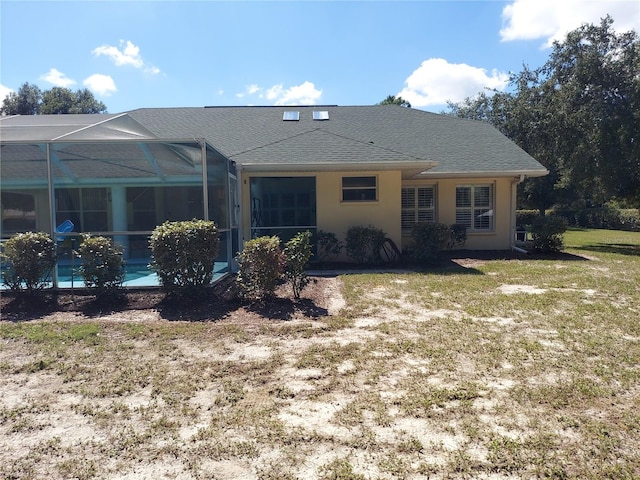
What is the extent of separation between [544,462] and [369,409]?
1240mm

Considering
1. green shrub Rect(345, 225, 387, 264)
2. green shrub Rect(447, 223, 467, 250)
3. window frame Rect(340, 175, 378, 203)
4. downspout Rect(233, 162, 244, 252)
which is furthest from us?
green shrub Rect(447, 223, 467, 250)

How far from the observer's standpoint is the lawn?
9.00ft

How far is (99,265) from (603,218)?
3424 centimetres

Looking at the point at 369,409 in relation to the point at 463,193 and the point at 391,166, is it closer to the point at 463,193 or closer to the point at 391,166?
the point at 391,166

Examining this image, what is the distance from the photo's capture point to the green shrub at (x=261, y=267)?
6879 millimetres

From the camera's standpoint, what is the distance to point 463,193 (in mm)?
13984

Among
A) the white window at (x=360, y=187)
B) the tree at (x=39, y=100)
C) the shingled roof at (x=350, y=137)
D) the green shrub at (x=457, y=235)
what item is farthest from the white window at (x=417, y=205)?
the tree at (x=39, y=100)

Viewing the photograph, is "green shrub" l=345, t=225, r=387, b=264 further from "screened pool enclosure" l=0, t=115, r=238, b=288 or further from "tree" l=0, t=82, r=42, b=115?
"tree" l=0, t=82, r=42, b=115

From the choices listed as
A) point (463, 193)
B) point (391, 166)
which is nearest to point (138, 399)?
point (391, 166)

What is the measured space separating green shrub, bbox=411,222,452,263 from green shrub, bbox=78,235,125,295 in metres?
7.34

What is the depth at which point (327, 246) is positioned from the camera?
11.3 m

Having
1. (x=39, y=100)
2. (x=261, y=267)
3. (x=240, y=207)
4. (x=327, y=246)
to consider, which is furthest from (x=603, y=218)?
(x=39, y=100)

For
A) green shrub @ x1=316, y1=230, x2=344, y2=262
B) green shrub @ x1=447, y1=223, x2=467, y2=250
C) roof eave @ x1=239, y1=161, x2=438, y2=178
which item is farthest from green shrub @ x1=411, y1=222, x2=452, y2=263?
green shrub @ x1=316, y1=230, x2=344, y2=262

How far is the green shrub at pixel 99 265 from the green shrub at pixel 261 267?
2143 millimetres
